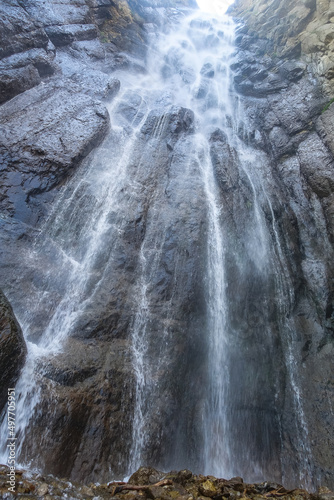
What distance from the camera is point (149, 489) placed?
3.83 metres

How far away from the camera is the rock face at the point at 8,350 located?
504 cm

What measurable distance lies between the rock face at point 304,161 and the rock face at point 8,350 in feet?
24.0

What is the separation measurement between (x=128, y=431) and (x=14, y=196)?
723 cm

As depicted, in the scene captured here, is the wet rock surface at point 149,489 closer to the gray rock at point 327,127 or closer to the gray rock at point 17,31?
the gray rock at point 327,127

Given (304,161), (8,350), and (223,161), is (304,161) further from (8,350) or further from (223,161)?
(8,350)

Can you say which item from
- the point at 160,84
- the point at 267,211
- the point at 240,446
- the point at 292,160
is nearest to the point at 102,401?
the point at 240,446

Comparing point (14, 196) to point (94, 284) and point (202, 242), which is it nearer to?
point (94, 284)

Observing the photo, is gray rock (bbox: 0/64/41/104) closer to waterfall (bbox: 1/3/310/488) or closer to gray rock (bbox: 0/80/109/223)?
gray rock (bbox: 0/80/109/223)

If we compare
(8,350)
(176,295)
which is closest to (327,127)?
(176,295)

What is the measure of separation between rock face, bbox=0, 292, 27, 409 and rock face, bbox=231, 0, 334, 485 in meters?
7.31

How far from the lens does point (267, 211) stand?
1119cm

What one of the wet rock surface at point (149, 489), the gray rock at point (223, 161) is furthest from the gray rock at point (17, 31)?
the wet rock surface at point (149, 489)

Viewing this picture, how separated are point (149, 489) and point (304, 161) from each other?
12.6 m

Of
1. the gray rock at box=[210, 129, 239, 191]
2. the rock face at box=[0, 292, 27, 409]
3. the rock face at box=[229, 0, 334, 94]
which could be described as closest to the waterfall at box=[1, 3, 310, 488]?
the gray rock at box=[210, 129, 239, 191]
